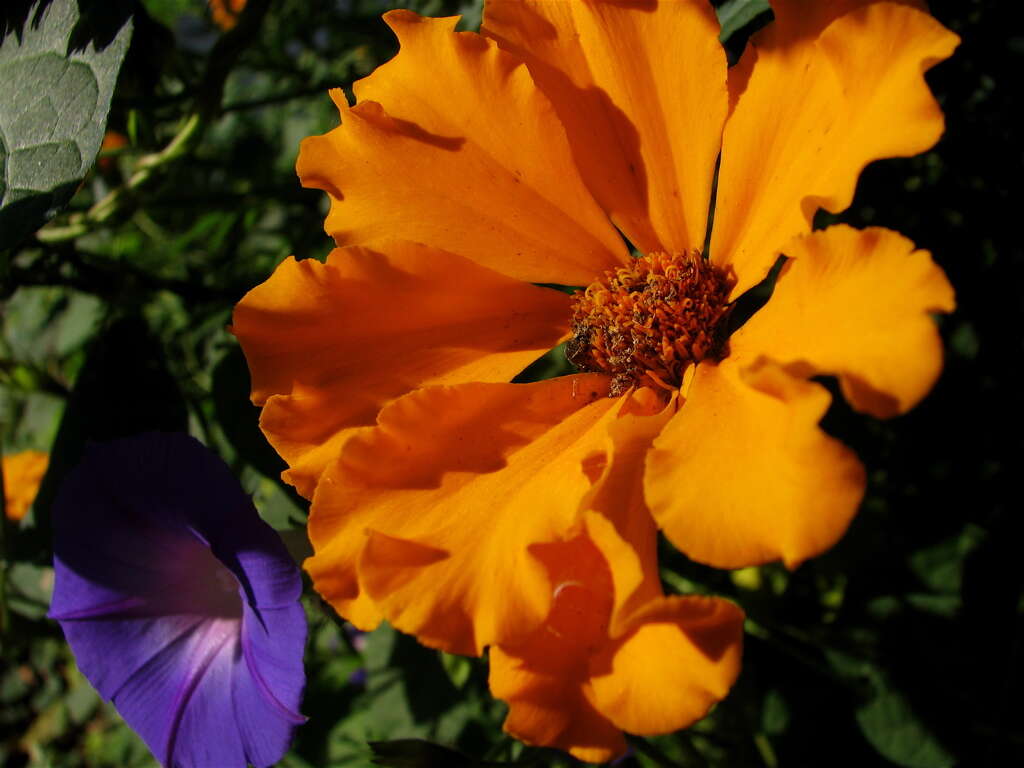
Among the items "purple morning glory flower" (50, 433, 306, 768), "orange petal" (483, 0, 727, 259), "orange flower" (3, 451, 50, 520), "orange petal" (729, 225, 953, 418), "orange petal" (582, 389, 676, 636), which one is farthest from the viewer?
"orange flower" (3, 451, 50, 520)

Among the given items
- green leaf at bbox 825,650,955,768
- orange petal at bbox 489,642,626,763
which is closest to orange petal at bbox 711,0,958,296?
orange petal at bbox 489,642,626,763

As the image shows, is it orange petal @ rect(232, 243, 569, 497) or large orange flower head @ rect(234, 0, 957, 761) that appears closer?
large orange flower head @ rect(234, 0, 957, 761)

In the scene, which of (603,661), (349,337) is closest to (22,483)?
(349,337)

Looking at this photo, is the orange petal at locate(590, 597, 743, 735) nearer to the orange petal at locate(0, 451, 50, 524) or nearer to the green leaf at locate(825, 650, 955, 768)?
the green leaf at locate(825, 650, 955, 768)

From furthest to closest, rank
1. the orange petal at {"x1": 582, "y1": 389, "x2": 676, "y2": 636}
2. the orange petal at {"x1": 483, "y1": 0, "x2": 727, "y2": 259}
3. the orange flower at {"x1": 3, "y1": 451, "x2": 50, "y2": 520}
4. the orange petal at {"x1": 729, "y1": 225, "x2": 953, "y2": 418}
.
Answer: the orange flower at {"x1": 3, "y1": 451, "x2": 50, "y2": 520} → the orange petal at {"x1": 483, "y1": 0, "x2": 727, "y2": 259} → the orange petal at {"x1": 582, "y1": 389, "x2": 676, "y2": 636} → the orange petal at {"x1": 729, "y1": 225, "x2": 953, "y2": 418}

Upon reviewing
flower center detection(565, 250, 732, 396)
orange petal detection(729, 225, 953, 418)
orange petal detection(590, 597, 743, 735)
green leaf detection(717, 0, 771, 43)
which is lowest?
orange petal detection(590, 597, 743, 735)

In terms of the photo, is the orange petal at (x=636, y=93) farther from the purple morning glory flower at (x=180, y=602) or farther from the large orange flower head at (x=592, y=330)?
the purple morning glory flower at (x=180, y=602)

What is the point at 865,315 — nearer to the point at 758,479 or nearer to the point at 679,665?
the point at 758,479
